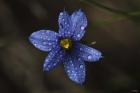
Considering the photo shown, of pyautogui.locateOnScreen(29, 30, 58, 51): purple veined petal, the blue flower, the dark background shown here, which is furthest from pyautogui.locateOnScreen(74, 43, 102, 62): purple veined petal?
the dark background

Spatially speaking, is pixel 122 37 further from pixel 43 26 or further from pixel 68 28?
pixel 68 28

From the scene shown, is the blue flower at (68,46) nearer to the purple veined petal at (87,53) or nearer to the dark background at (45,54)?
the purple veined petal at (87,53)

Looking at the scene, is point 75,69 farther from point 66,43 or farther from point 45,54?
point 45,54

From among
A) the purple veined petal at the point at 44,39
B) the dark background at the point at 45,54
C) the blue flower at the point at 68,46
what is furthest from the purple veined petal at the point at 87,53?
the dark background at the point at 45,54

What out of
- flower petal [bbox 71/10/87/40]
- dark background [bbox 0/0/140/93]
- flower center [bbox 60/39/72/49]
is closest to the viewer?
flower petal [bbox 71/10/87/40]

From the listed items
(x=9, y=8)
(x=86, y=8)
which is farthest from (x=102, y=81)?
(x=9, y=8)

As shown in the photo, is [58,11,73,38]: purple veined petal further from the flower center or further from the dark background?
the dark background
